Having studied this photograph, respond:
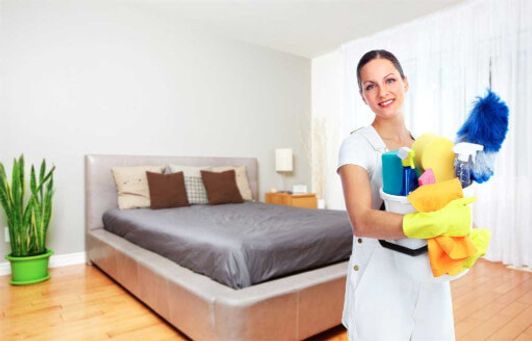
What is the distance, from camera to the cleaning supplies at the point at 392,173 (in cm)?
64

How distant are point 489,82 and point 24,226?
14.3 feet

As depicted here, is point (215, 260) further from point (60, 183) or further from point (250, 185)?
point (250, 185)

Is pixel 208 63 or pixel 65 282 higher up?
pixel 208 63

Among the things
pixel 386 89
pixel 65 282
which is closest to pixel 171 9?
pixel 65 282

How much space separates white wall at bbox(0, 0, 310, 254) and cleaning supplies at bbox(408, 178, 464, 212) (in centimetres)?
347

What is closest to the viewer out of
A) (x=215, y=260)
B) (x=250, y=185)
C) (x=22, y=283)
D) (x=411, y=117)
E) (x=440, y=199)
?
(x=440, y=199)

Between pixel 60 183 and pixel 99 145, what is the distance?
51 cm

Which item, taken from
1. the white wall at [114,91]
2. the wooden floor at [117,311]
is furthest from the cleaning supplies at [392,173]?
the white wall at [114,91]

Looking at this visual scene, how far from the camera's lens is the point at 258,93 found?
186 inches

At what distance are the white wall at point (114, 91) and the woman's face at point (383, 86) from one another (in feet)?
10.8

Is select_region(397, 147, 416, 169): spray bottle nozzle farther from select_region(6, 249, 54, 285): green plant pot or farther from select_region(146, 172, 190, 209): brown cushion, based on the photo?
select_region(6, 249, 54, 285): green plant pot

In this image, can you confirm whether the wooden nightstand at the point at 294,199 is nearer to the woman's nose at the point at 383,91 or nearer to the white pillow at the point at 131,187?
the white pillow at the point at 131,187

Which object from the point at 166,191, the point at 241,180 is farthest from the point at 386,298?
the point at 241,180

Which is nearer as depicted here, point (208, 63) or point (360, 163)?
point (360, 163)
